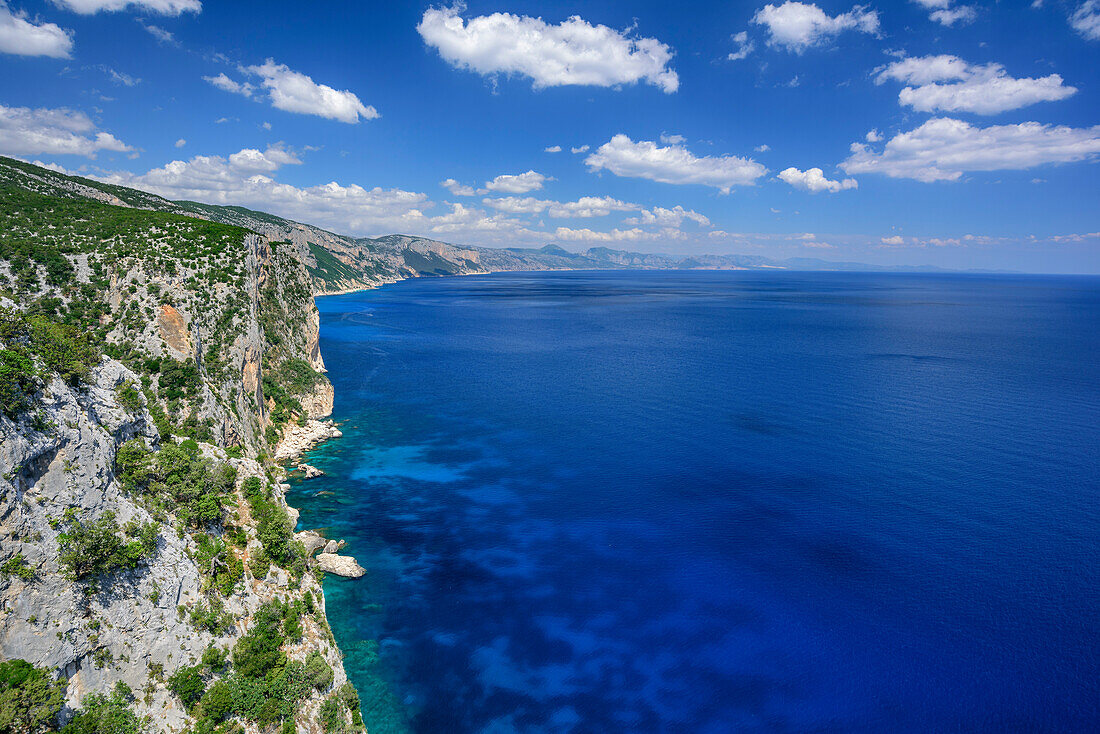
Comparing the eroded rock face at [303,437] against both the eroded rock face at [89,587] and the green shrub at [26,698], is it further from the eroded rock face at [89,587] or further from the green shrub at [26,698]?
the green shrub at [26,698]

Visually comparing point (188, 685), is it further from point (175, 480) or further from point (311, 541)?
point (311, 541)

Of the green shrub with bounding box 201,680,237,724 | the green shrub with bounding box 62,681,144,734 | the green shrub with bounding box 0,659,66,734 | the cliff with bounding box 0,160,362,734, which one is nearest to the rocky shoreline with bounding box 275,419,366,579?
the cliff with bounding box 0,160,362,734

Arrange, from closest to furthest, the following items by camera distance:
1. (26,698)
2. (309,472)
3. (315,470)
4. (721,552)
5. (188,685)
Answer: (26,698), (188,685), (721,552), (309,472), (315,470)

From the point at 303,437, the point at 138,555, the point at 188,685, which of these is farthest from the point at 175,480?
the point at 303,437

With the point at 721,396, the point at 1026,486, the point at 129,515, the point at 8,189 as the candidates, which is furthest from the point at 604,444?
the point at 8,189

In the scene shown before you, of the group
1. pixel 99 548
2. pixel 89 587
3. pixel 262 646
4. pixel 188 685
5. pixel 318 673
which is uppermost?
pixel 99 548

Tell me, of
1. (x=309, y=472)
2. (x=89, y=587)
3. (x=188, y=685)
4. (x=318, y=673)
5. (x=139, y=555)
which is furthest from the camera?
(x=309, y=472)

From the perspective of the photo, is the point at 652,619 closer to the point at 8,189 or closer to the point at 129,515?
the point at 129,515

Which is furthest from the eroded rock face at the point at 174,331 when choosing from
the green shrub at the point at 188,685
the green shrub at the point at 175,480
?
the green shrub at the point at 188,685
